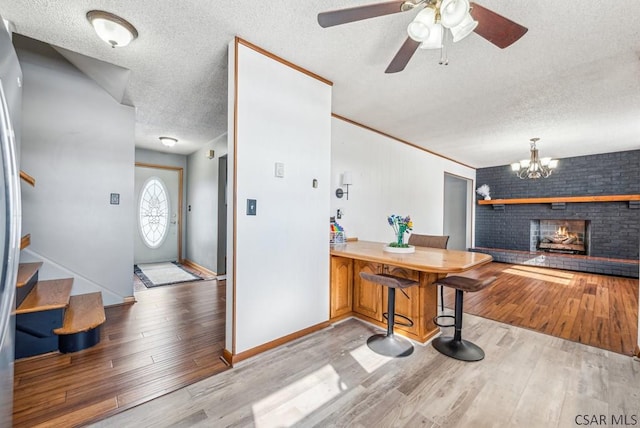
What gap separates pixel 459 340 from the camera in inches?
91.0

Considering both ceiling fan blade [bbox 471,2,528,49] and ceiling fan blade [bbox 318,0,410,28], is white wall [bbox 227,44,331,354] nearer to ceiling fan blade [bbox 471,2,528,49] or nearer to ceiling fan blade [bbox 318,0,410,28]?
ceiling fan blade [bbox 318,0,410,28]

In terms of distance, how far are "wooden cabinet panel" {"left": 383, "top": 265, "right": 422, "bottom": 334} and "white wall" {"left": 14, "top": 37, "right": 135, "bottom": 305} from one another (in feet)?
10.7

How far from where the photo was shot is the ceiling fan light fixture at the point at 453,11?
1.26 meters

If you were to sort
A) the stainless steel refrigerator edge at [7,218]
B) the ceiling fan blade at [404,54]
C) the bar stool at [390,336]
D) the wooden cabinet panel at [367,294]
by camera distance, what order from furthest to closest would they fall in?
the wooden cabinet panel at [367,294] < the bar stool at [390,336] < the ceiling fan blade at [404,54] < the stainless steel refrigerator edge at [7,218]

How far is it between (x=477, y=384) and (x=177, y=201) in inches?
244

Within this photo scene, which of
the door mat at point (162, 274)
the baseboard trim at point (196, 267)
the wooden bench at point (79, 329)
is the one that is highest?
the wooden bench at point (79, 329)

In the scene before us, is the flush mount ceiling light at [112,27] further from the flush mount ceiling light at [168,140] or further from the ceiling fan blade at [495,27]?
the flush mount ceiling light at [168,140]

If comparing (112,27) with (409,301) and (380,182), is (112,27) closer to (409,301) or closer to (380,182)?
(409,301)

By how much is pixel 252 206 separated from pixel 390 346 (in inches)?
65.3

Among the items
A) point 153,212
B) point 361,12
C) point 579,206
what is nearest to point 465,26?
point 361,12

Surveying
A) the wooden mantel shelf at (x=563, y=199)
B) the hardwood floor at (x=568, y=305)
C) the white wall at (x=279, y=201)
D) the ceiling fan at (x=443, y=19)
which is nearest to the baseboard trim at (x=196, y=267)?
the white wall at (x=279, y=201)

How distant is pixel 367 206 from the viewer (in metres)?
4.07

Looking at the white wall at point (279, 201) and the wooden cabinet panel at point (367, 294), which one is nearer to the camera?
the white wall at point (279, 201)

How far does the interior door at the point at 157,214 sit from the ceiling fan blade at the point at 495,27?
19.9 ft
